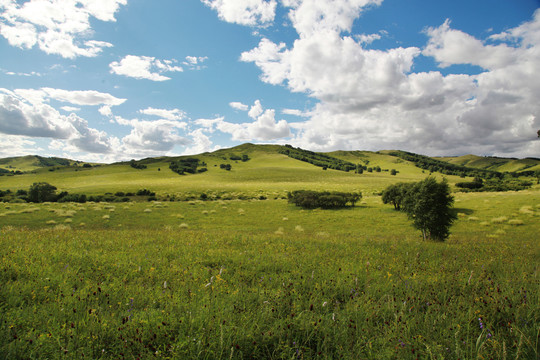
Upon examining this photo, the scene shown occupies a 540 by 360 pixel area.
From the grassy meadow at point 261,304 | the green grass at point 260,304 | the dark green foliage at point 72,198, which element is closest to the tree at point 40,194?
the dark green foliage at point 72,198

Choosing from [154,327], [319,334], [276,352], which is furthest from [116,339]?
[319,334]

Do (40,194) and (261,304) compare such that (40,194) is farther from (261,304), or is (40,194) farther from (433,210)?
(433,210)

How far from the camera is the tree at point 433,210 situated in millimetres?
22250

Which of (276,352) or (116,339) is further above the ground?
(116,339)

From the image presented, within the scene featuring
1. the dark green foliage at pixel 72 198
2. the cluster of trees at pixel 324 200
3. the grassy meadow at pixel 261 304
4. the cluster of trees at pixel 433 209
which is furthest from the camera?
the dark green foliage at pixel 72 198

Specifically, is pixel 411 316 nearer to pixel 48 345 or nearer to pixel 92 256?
pixel 48 345

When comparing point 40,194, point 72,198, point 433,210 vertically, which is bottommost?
point 72,198

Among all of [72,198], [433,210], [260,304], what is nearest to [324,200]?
[433,210]

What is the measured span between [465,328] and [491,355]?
0.79 meters

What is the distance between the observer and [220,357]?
2.87m

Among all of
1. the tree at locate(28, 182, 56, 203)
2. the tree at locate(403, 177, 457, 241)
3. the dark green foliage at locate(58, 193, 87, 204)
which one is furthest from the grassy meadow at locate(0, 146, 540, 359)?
the tree at locate(28, 182, 56, 203)

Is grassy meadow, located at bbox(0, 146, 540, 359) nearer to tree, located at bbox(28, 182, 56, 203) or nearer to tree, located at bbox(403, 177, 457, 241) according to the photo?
tree, located at bbox(403, 177, 457, 241)

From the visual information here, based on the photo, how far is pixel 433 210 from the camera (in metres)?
22.3

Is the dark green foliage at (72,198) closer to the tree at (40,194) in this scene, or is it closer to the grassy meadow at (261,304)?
the tree at (40,194)
